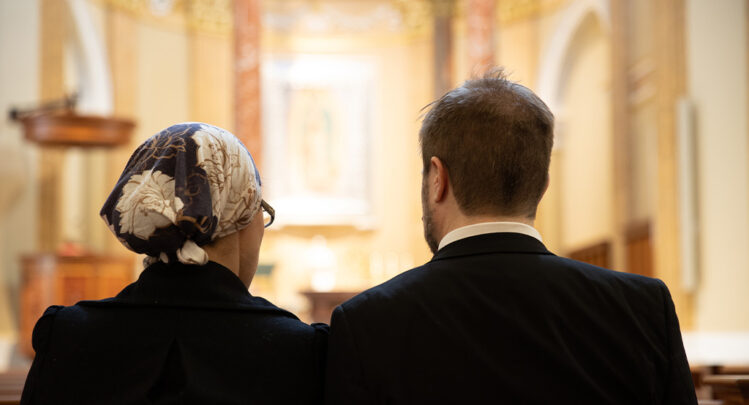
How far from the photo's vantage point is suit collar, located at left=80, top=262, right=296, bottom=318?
1.86 metres

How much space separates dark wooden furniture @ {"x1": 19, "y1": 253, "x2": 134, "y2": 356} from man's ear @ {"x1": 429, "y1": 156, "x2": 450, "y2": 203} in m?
9.08

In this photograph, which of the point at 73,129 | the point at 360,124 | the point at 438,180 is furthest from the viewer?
the point at 360,124

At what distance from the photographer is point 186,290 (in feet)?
6.12

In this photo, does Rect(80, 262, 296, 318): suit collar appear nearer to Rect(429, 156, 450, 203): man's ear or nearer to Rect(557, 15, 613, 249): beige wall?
Rect(429, 156, 450, 203): man's ear

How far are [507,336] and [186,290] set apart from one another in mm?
669

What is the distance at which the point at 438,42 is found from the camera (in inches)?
530

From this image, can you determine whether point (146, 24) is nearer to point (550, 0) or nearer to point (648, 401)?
point (550, 0)

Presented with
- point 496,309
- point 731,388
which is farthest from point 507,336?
point 731,388

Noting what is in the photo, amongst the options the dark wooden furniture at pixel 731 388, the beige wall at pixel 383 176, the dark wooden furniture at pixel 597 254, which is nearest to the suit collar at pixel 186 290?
the dark wooden furniture at pixel 731 388

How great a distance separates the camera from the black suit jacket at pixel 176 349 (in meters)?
1.79

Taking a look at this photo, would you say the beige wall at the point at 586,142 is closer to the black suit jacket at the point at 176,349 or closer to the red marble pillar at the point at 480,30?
the red marble pillar at the point at 480,30

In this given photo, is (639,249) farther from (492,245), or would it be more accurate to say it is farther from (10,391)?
(492,245)

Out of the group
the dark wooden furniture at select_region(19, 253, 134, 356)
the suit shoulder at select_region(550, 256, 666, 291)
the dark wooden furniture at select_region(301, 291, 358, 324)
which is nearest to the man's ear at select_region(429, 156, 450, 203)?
the suit shoulder at select_region(550, 256, 666, 291)

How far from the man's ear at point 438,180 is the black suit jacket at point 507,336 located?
0.35 feet
